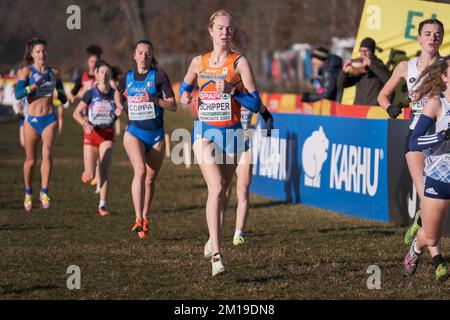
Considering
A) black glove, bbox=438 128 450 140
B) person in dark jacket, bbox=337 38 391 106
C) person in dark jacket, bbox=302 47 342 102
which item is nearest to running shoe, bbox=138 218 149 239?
black glove, bbox=438 128 450 140

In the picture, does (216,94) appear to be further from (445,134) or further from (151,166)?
(151,166)

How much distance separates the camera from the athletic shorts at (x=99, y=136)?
14.2m

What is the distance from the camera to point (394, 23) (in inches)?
650

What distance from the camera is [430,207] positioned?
8.02m

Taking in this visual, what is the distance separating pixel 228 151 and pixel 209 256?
1.39 metres

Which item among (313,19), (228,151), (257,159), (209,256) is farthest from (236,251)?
(313,19)

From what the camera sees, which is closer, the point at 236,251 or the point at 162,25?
the point at 236,251

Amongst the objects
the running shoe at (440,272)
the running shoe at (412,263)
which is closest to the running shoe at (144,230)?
the running shoe at (412,263)

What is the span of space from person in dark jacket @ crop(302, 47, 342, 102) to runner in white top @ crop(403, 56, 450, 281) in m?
8.17

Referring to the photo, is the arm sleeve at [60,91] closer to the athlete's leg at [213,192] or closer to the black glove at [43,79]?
the black glove at [43,79]

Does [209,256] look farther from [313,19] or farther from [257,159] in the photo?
[313,19]

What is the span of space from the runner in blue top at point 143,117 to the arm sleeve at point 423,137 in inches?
149

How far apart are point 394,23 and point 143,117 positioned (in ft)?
21.3

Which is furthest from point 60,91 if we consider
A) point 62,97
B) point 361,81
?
point 361,81
